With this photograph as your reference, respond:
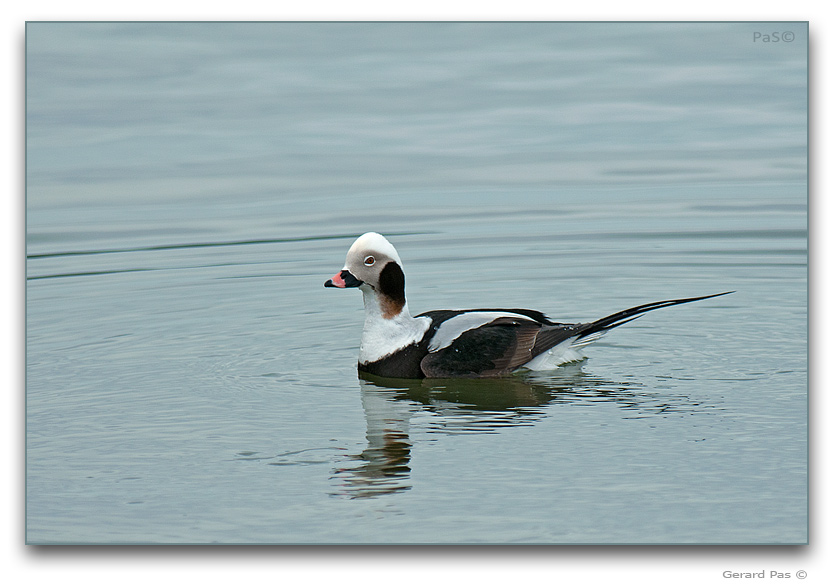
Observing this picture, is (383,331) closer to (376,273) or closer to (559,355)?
(376,273)

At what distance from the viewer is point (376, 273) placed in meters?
10.6

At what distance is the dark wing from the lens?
1040 centimetres

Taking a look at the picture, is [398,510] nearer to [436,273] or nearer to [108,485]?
[108,485]

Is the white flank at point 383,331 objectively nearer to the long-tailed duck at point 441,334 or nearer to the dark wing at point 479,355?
the long-tailed duck at point 441,334

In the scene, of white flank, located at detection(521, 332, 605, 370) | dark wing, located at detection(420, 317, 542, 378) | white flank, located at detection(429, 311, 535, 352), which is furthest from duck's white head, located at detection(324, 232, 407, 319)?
white flank, located at detection(521, 332, 605, 370)

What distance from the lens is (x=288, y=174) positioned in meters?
11.9

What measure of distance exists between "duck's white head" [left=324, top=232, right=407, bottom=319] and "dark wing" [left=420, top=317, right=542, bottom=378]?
0.50 metres

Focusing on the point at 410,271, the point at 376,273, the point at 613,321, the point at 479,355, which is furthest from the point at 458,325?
the point at 410,271

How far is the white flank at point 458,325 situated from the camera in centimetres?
1047

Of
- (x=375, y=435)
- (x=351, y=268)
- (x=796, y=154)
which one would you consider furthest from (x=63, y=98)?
(x=796, y=154)

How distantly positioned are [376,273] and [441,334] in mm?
633

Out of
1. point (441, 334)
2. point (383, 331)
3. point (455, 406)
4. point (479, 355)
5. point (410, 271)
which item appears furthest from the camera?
point (410, 271)

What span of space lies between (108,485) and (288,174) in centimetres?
414

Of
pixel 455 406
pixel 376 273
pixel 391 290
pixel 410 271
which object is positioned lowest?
pixel 455 406
